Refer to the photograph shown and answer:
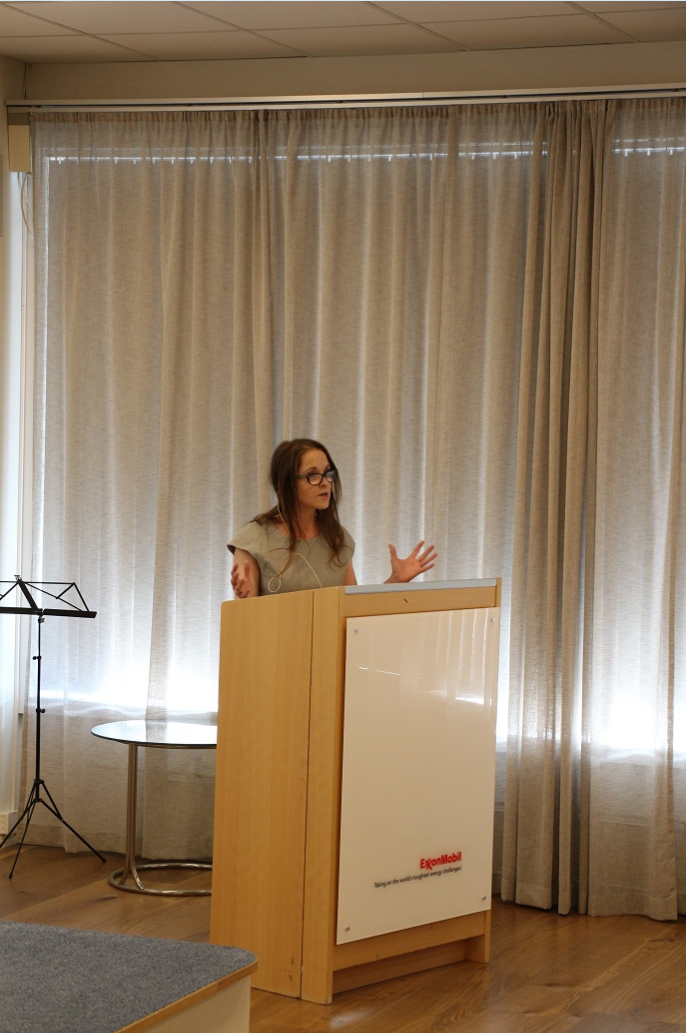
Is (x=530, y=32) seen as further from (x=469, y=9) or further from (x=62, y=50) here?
(x=62, y=50)

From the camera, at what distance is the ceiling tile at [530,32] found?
13.6 feet

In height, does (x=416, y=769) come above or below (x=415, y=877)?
above

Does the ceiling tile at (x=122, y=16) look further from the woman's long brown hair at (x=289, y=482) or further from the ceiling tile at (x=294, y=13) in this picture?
the woman's long brown hair at (x=289, y=482)

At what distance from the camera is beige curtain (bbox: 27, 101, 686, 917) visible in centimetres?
430

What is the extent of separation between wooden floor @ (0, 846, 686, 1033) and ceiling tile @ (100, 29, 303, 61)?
3.20 meters

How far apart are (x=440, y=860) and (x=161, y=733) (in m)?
1.32

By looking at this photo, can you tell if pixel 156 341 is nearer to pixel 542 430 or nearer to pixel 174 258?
pixel 174 258

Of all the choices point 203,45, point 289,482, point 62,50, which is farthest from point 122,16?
point 289,482

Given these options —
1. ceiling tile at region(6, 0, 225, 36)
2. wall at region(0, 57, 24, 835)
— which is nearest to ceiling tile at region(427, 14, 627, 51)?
ceiling tile at region(6, 0, 225, 36)

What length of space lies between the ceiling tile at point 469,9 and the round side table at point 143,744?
2628mm

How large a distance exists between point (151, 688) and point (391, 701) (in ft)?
5.50

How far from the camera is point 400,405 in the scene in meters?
4.56

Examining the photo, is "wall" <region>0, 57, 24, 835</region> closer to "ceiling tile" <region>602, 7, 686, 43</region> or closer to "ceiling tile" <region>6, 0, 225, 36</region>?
"ceiling tile" <region>6, 0, 225, 36</region>

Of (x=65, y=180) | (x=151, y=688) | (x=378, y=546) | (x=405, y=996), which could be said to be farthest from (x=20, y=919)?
(x=65, y=180)
